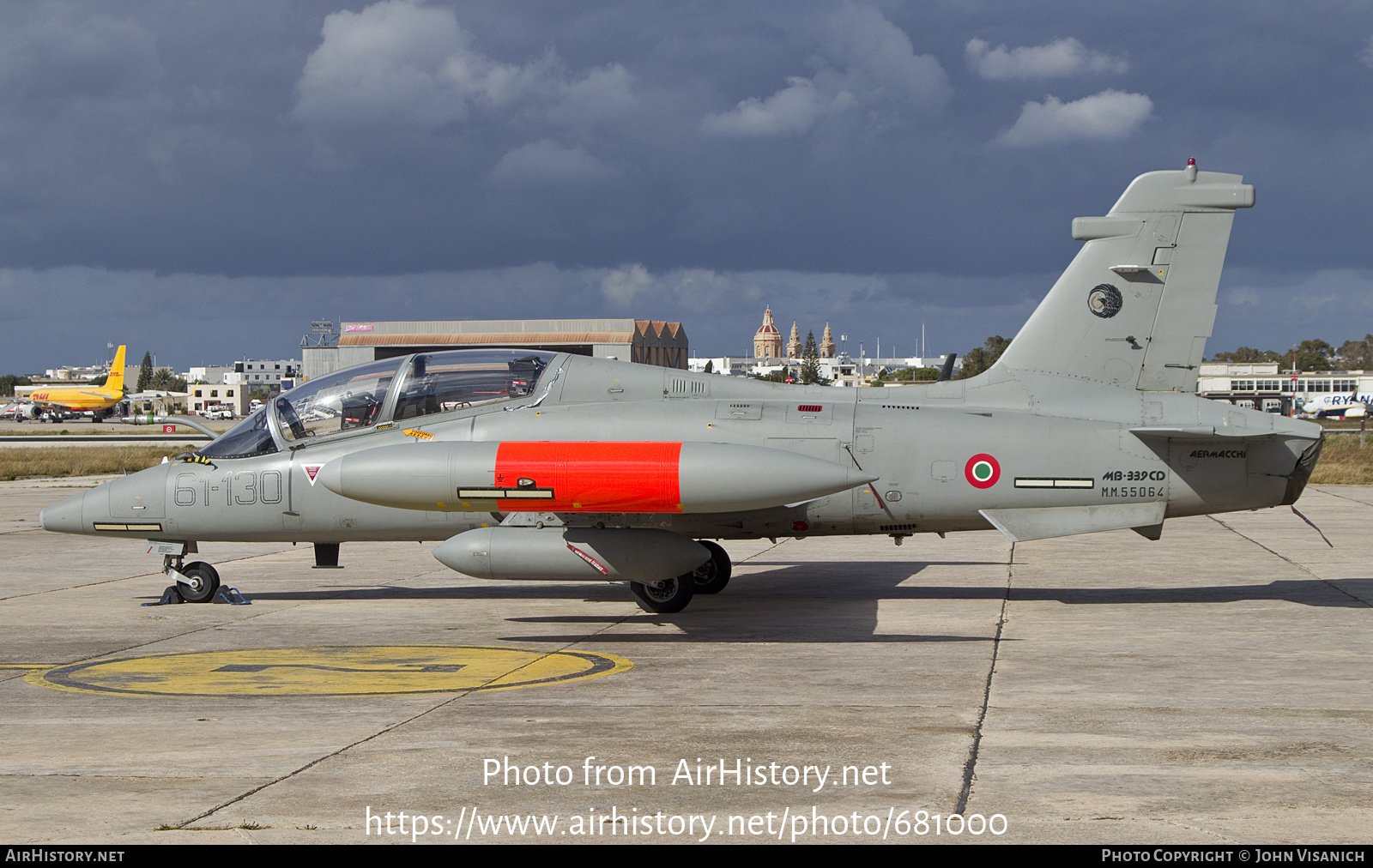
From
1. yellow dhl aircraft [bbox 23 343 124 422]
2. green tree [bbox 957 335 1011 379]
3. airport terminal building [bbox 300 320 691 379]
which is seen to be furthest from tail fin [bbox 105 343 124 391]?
green tree [bbox 957 335 1011 379]

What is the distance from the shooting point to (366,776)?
6.92 m

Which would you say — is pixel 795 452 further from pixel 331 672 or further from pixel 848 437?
pixel 331 672

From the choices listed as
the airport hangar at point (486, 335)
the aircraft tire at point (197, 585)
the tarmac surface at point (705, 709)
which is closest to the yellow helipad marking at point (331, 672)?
the tarmac surface at point (705, 709)

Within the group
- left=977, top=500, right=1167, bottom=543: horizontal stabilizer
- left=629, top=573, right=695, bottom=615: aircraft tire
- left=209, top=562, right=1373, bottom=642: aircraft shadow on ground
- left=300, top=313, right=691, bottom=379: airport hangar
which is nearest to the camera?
left=209, top=562, right=1373, bottom=642: aircraft shadow on ground

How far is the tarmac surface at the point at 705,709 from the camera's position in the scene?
20.1ft

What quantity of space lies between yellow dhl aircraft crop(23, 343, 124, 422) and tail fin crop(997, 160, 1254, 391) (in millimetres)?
111451

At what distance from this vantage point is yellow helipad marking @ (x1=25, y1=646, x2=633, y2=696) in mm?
9641

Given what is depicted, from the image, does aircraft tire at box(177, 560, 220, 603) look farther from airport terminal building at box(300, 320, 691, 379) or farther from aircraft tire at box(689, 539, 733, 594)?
airport terminal building at box(300, 320, 691, 379)

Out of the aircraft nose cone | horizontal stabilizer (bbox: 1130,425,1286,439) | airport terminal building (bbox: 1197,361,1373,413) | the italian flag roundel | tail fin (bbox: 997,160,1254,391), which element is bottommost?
the aircraft nose cone

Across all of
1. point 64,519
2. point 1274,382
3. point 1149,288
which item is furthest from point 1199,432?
point 1274,382

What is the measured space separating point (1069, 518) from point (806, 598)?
356 cm

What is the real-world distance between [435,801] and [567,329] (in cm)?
9799
